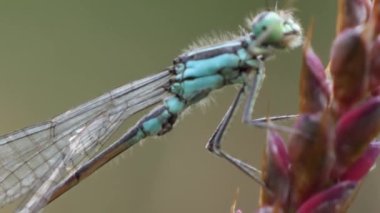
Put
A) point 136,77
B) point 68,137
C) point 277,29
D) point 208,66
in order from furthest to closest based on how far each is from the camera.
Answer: point 136,77 → point 68,137 → point 208,66 → point 277,29

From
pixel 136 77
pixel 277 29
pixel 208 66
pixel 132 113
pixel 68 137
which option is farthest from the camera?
pixel 136 77

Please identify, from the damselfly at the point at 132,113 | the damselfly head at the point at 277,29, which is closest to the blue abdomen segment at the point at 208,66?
the damselfly at the point at 132,113

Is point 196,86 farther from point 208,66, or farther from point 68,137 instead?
point 68,137

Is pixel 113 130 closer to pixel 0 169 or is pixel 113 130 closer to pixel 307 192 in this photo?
pixel 0 169

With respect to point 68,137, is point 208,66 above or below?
below

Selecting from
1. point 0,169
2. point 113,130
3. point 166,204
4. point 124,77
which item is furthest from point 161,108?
point 124,77

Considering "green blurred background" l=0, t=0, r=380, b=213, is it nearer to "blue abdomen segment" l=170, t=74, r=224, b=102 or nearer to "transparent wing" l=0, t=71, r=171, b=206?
"transparent wing" l=0, t=71, r=171, b=206

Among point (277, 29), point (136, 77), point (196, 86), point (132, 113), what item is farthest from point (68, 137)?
point (136, 77)
